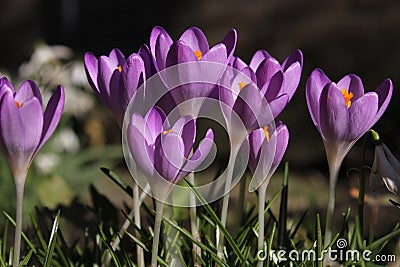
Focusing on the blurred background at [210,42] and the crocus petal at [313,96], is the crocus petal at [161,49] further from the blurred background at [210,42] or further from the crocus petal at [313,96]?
the blurred background at [210,42]

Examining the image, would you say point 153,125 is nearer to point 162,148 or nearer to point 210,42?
point 162,148

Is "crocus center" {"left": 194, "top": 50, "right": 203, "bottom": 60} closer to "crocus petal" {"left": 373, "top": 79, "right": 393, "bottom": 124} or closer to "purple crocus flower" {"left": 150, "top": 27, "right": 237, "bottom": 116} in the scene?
"purple crocus flower" {"left": 150, "top": 27, "right": 237, "bottom": 116}

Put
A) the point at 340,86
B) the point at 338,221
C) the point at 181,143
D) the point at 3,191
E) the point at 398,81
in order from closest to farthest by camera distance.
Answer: the point at 181,143
the point at 340,86
the point at 3,191
the point at 338,221
the point at 398,81

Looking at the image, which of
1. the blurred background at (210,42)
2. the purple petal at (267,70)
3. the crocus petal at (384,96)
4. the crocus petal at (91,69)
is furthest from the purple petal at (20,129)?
the blurred background at (210,42)

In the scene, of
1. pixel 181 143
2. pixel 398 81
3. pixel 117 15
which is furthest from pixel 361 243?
pixel 117 15

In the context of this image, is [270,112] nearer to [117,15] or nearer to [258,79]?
[258,79]

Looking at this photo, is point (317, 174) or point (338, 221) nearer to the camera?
point (338, 221)
